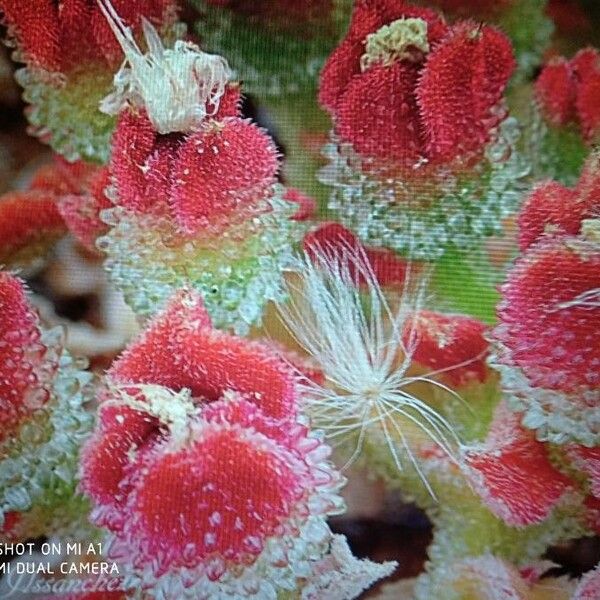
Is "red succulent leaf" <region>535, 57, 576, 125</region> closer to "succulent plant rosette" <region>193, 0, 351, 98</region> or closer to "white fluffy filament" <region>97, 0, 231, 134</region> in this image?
"succulent plant rosette" <region>193, 0, 351, 98</region>

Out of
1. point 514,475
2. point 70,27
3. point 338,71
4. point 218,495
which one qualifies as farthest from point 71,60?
point 514,475

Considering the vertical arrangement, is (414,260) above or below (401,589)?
above

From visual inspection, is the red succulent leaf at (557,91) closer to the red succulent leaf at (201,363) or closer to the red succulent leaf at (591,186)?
the red succulent leaf at (591,186)

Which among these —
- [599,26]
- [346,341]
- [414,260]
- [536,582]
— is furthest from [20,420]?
[599,26]

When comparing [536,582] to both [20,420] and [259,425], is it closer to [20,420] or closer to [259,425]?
[259,425]

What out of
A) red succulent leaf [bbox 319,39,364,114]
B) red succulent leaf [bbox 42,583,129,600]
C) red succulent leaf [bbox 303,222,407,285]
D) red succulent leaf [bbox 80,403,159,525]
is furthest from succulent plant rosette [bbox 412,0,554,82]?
red succulent leaf [bbox 42,583,129,600]

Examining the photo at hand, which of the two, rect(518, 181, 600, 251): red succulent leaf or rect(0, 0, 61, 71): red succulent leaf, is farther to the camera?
rect(0, 0, 61, 71): red succulent leaf

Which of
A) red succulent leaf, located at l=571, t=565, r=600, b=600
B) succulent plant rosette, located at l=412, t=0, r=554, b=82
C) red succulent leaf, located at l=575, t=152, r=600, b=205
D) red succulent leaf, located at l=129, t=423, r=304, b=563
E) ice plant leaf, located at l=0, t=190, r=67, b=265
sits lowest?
red succulent leaf, located at l=571, t=565, r=600, b=600
